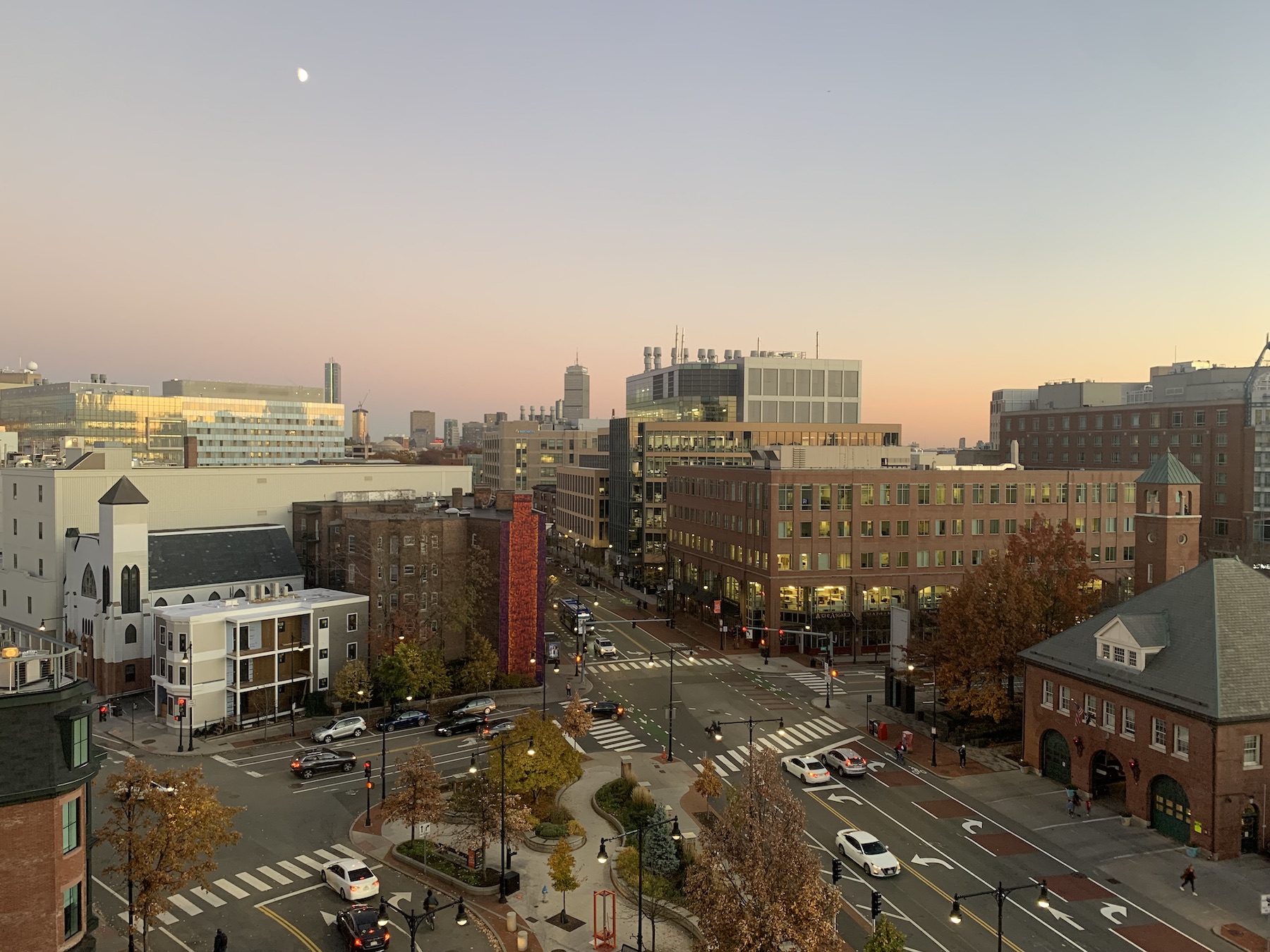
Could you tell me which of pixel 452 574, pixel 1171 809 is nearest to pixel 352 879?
pixel 452 574

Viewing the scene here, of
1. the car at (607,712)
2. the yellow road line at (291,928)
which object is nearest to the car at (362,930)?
the yellow road line at (291,928)

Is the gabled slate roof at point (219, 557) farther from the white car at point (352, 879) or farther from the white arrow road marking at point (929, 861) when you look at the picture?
the white arrow road marking at point (929, 861)

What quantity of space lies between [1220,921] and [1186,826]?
26.3ft

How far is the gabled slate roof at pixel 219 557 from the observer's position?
73.4m

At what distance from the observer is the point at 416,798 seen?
40375mm

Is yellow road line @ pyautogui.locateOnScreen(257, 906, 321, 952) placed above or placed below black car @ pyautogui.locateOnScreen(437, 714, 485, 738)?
above

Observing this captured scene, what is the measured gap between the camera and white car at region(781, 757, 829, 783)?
165ft

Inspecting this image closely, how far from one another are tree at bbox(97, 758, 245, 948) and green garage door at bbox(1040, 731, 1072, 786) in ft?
145

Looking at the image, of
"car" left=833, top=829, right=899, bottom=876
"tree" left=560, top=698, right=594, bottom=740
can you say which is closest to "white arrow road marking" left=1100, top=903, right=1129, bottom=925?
"car" left=833, top=829, right=899, bottom=876

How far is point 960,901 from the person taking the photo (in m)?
36.7

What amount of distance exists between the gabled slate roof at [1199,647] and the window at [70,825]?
48.3 metres

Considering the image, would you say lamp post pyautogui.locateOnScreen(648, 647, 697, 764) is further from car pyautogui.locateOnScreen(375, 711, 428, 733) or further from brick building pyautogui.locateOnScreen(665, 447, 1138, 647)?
car pyautogui.locateOnScreen(375, 711, 428, 733)

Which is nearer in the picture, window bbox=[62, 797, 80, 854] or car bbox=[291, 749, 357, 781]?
window bbox=[62, 797, 80, 854]

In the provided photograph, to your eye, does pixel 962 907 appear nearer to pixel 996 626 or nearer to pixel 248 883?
pixel 996 626
